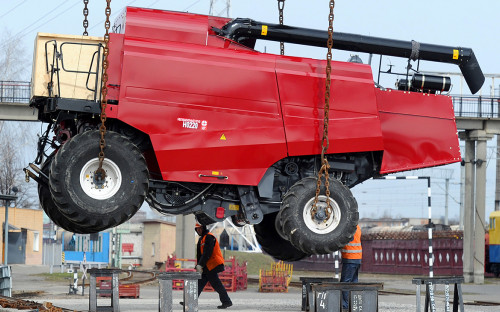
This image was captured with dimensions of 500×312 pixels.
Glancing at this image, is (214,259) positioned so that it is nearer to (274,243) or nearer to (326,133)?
(274,243)

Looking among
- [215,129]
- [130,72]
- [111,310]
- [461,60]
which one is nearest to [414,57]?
[461,60]

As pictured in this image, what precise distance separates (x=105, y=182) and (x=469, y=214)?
23.4 metres

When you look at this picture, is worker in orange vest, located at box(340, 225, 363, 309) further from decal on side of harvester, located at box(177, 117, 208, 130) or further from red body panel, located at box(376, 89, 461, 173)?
decal on side of harvester, located at box(177, 117, 208, 130)

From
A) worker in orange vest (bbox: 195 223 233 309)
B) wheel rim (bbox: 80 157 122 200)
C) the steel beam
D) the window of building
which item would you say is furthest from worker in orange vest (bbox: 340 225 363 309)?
the window of building

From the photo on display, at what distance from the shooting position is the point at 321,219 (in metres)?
11.0

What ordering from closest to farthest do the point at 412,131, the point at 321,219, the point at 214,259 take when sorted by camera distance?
the point at 321,219 → the point at 412,131 → the point at 214,259

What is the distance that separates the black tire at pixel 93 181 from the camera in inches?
406

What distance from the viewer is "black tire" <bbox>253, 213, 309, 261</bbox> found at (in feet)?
43.6

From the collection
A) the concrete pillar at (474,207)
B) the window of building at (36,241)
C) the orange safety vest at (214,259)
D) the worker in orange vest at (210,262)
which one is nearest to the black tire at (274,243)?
the worker in orange vest at (210,262)

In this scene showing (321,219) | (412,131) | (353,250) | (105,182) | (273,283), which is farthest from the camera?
(273,283)

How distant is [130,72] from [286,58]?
1973 mm

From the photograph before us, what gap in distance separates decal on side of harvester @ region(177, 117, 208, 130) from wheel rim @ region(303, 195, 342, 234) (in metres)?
1.59

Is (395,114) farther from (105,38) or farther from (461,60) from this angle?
(105,38)

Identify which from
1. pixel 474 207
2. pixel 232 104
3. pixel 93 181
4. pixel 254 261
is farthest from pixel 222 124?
pixel 254 261
